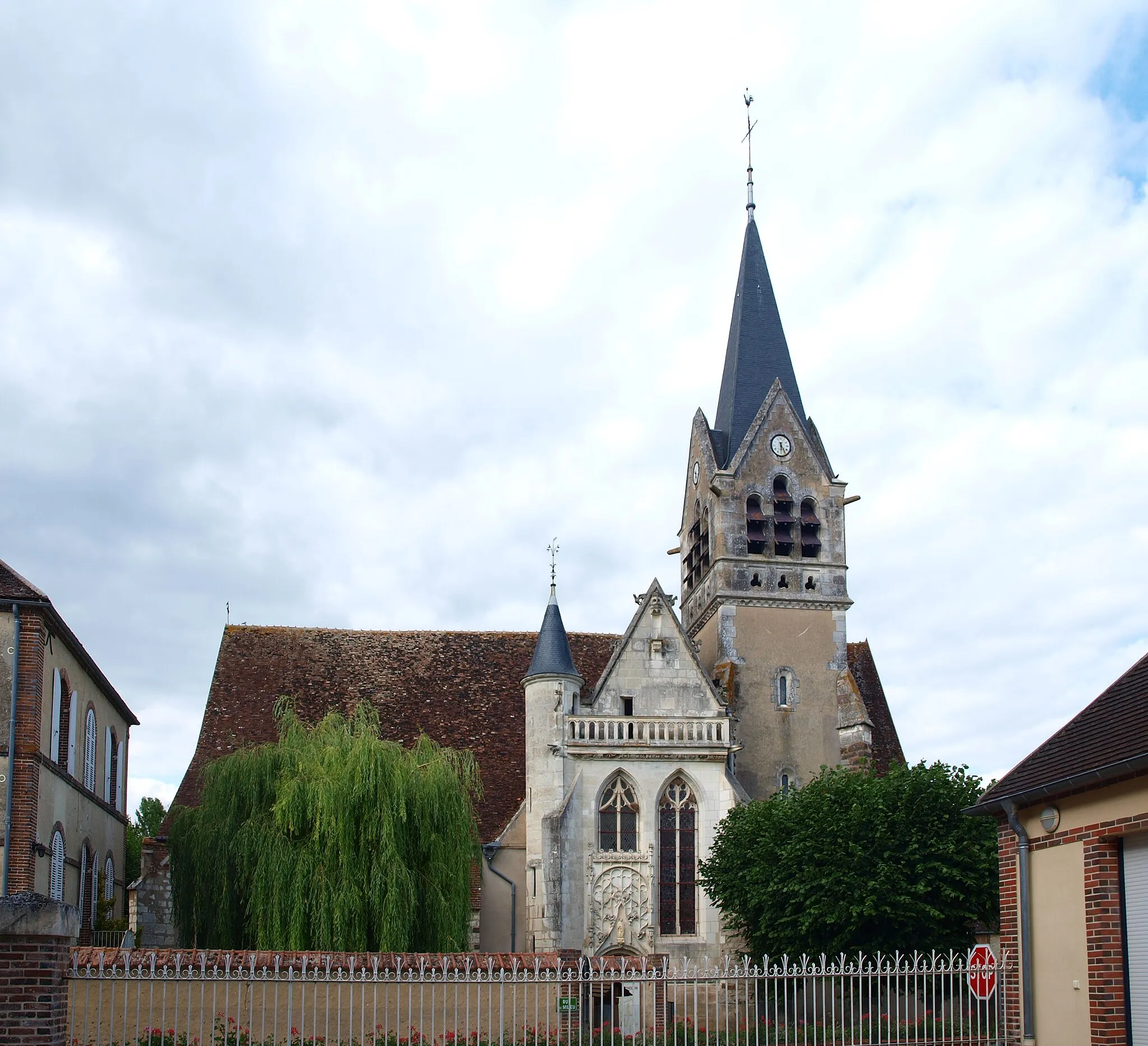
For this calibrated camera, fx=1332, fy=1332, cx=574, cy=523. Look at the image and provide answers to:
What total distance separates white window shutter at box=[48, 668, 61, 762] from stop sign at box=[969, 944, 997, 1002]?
15.9 meters

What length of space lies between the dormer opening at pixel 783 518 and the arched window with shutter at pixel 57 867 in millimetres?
17027

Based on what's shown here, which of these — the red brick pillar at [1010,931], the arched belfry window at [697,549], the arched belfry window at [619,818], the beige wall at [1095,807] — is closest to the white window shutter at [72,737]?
the arched belfry window at [619,818]

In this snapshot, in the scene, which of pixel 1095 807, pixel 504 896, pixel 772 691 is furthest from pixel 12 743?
pixel 772 691

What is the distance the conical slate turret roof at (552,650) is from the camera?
2764cm

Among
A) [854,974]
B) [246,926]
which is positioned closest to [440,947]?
[246,926]

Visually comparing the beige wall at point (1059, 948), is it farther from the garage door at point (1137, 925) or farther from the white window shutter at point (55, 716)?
the white window shutter at point (55, 716)

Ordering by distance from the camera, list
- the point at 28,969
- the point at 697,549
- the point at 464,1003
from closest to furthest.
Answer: the point at 28,969 < the point at 464,1003 < the point at 697,549

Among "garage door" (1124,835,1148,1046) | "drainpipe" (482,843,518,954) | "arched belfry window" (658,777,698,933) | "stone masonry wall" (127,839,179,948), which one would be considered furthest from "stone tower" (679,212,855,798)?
"garage door" (1124,835,1148,1046)

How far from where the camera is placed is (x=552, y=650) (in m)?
28.0

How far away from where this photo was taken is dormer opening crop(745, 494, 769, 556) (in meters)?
32.0

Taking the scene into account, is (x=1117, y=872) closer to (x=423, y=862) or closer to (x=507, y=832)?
(x=423, y=862)

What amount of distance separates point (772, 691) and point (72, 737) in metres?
15.0

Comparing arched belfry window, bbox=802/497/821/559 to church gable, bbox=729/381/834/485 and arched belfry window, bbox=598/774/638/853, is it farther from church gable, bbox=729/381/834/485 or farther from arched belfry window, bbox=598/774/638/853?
arched belfry window, bbox=598/774/638/853

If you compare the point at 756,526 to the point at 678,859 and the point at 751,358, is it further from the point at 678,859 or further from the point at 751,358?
the point at 678,859
